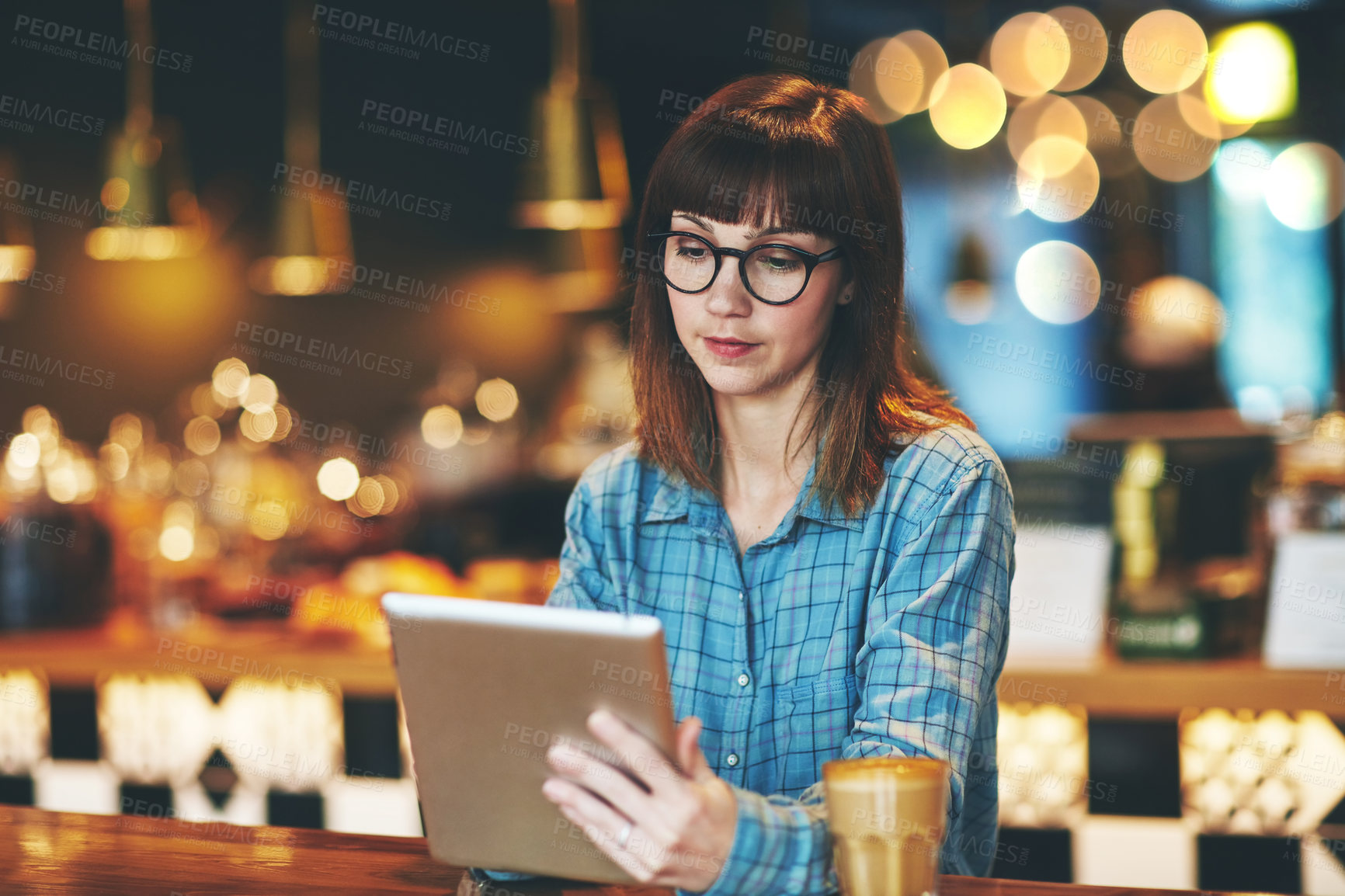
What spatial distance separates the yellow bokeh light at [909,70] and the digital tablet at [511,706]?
469 cm

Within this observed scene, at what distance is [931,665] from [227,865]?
741 millimetres

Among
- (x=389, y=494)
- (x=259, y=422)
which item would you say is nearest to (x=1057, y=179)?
(x=389, y=494)

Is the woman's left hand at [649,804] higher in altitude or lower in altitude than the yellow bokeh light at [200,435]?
lower

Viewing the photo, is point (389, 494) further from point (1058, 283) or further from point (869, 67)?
point (1058, 283)

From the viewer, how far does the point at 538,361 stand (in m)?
4.36

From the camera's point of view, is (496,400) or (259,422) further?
(496,400)

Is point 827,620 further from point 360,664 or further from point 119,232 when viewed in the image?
point 119,232

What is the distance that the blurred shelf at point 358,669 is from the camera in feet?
7.20

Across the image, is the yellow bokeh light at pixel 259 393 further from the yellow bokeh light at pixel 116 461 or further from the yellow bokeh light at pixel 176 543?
the yellow bokeh light at pixel 176 543

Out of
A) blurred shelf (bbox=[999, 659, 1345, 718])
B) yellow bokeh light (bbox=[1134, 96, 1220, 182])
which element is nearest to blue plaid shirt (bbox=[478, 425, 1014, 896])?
blurred shelf (bbox=[999, 659, 1345, 718])

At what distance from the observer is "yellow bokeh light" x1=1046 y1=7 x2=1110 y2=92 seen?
504cm

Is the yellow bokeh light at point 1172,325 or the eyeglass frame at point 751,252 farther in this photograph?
the yellow bokeh light at point 1172,325

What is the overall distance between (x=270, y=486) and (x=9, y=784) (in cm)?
96

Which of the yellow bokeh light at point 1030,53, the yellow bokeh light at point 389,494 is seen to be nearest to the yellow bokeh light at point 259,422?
the yellow bokeh light at point 389,494
